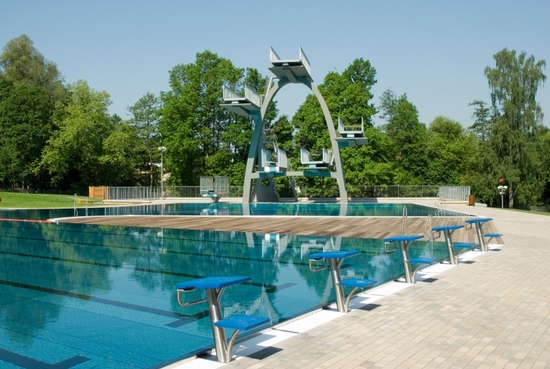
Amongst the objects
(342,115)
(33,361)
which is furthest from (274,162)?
(33,361)

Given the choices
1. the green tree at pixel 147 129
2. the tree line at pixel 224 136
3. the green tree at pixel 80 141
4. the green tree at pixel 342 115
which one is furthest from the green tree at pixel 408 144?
the green tree at pixel 80 141

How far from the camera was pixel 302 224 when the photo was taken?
21.1 m

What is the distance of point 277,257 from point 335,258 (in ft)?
21.0

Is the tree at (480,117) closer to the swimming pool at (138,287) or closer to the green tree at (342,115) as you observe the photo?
the green tree at (342,115)

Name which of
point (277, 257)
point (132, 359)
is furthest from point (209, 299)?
point (277, 257)

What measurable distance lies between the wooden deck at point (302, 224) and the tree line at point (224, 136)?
22976mm

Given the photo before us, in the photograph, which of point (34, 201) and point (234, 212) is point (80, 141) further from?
point (234, 212)

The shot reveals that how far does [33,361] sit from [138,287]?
396 cm

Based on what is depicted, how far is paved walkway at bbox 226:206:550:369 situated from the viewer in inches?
180

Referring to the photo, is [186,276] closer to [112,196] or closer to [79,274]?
[79,274]

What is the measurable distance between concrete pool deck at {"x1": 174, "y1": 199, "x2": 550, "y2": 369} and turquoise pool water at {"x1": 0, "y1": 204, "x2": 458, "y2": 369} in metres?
0.97

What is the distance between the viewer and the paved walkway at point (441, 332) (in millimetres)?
4566

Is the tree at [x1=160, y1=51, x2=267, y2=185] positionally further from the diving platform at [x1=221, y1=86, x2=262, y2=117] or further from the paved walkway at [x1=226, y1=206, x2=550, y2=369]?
the paved walkway at [x1=226, y1=206, x2=550, y2=369]

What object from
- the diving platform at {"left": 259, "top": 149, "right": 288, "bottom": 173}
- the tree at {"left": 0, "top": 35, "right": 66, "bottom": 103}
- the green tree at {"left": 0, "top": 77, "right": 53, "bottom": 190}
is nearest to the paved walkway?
the diving platform at {"left": 259, "top": 149, "right": 288, "bottom": 173}
